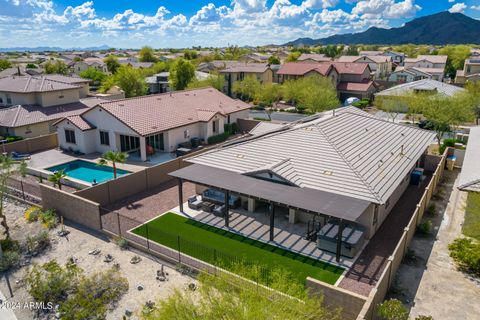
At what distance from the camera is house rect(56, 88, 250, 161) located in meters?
33.5

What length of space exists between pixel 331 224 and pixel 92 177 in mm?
Result: 20611

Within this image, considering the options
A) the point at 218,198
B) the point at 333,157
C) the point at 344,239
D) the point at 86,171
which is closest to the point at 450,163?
the point at 333,157

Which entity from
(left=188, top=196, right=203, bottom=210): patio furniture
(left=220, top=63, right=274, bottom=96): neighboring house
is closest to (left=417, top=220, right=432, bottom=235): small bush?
(left=188, top=196, right=203, bottom=210): patio furniture

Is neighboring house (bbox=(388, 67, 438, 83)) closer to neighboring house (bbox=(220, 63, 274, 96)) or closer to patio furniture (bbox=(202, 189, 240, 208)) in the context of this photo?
neighboring house (bbox=(220, 63, 274, 96))

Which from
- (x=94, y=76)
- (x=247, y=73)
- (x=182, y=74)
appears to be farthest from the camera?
(x=94, y=76)

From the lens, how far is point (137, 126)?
32906 mm

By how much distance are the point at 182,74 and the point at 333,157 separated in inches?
1954

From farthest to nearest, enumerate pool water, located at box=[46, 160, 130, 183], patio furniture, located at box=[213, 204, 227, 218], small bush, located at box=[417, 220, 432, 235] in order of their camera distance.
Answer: pool water, located at box=[46, 160, 130, 183] → patio furniture, located at box=[213, 204, 227, 218] → small bush, located at box=[417, 220, 432, 235]

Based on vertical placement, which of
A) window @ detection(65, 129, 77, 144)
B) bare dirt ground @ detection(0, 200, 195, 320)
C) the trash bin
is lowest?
bare dirt ground @ detection(0, 200, 195, 320)

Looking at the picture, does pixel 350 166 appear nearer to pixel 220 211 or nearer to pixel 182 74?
Answer: pixel 220 211

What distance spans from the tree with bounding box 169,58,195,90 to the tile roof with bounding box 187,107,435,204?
42709 mm

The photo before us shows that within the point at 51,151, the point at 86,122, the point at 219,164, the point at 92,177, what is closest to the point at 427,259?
the point at 219,164

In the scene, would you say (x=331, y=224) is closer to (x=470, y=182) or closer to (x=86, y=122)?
(x=470, y=182)

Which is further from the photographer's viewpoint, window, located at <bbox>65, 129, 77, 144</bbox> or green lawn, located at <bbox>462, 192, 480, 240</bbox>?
window, located at <bbox>65, 129, 77, 144</bbox>
